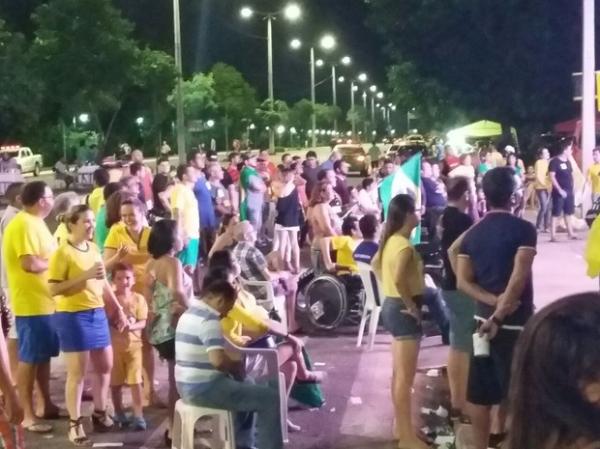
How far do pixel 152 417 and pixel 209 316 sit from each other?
2.38 m

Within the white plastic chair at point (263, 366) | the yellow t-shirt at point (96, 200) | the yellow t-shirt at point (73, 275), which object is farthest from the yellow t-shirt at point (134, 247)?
the yellow t-shirt at point (96, 200)

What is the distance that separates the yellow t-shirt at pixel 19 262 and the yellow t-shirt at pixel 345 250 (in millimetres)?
4367

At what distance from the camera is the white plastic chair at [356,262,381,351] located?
393 inches

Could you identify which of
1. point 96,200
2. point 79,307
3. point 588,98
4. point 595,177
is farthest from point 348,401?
point 588,98

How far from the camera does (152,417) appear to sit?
26.5 ft

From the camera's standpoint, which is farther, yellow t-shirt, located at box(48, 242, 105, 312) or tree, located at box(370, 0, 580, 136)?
tree, located at box(370, 0, 580, 136)

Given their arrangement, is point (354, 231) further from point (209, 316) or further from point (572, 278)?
point (209, 316)

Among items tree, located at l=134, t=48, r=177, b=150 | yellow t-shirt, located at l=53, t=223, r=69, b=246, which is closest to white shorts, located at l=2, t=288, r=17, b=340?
yellow t-shirt, located at l=53, t=223, r=69, b=246

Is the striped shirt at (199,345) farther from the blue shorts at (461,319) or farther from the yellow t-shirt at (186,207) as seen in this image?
the yellow t-shirt at (186,207)

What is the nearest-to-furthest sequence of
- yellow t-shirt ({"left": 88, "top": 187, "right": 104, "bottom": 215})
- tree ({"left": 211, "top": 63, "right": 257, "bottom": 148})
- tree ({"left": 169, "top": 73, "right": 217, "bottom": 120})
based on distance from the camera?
yellow t-shirt ({"left": 88, "top": 187, "right": 104, "bottom": 215})
tree ({"left": 169, "top": 73, "right": 217, "bottom": 120})
tree ({"left": 211, "top": 63, "right": 257, "bottom": 148})

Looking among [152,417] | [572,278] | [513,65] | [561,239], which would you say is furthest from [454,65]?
[152,417]

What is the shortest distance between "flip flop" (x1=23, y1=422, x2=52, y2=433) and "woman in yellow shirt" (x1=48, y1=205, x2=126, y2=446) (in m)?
0.42

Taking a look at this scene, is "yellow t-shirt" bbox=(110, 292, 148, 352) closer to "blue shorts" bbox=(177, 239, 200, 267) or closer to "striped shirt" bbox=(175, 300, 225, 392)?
"striped shirt" bbox=(175, 300, 225, 392)

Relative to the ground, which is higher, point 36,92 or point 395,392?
point 36,92
